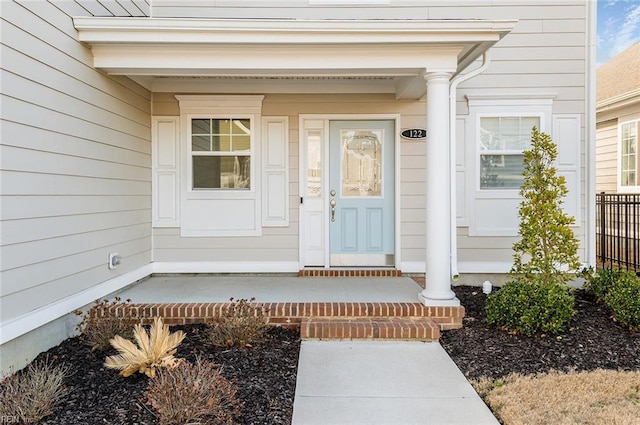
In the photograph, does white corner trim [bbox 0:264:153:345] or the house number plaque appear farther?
the house number plaque

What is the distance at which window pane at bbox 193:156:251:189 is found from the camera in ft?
18.6

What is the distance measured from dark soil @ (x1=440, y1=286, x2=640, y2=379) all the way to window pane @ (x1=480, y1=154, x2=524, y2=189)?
1.96 meters

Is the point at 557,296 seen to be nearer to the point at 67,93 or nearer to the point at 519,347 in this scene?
the point at 519,347

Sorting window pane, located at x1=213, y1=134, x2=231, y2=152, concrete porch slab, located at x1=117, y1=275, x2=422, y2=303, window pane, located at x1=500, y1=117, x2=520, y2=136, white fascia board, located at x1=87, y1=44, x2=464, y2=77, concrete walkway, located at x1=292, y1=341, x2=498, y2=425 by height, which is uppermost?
white fascia board, located at x1=87, y1=44, x2=464, y2=77

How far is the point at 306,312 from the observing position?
13.5 ft

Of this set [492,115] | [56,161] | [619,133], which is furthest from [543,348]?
[619,133]

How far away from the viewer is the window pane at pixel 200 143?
5.66 meters

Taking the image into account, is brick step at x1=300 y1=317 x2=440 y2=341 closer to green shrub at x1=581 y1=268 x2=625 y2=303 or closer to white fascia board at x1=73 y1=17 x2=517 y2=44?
green shrub at x1=581 y1=268 x2=625 y2=303

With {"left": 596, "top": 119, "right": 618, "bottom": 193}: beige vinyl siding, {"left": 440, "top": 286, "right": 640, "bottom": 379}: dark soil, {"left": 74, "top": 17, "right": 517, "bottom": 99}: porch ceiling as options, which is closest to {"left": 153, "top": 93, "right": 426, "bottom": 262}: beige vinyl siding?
{"left": 74, "top": 17, "right": 517, "bottom": 99}: porch ceiling

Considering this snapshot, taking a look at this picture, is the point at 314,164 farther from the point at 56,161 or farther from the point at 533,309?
the point at 533,309

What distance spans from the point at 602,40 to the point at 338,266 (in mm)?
18994

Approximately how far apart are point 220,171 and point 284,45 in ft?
7.13

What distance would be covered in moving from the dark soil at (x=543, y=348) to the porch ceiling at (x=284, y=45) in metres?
2.59

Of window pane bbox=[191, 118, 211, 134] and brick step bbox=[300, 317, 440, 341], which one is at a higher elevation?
window pane bbox=[191, 118, 211, 134]
